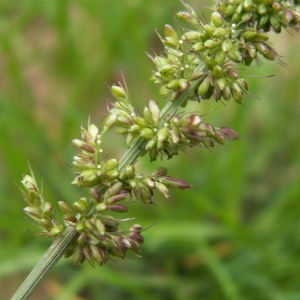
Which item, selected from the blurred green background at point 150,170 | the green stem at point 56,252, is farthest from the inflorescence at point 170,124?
the blurred green background at point 150,170

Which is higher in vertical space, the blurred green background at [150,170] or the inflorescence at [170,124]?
the inflorescence at [170,124]

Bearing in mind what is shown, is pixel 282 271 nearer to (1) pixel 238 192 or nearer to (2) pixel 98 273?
(1) pixel 238 192

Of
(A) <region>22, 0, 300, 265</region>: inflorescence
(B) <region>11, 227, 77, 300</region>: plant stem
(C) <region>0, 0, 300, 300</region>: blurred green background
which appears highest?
(A) <region>22, 0, 300, 265</region>: inflorescence

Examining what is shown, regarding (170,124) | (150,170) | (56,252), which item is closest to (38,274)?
(56,252)

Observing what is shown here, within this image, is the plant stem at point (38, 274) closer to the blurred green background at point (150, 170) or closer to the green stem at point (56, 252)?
the green stem at point (56, 252)

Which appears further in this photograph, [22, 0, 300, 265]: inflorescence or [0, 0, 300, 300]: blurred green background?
[0, 0, 300, 300]: blurred green background

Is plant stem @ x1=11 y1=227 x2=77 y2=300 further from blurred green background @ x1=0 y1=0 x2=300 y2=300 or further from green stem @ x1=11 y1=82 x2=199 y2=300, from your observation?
blurred green background @ x1=0 y1=0 x2=300 y2=300

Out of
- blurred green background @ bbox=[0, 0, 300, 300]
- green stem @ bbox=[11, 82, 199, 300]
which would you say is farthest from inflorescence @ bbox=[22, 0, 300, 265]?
blurred green background @ bbox=[0, 0, 300, 300]

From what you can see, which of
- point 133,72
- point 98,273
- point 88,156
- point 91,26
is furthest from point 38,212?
point 91,26
